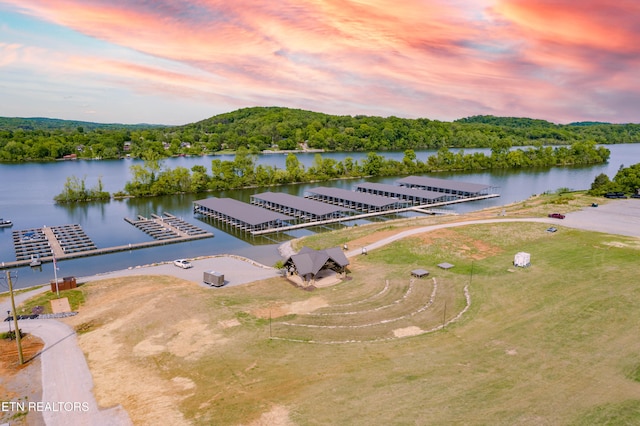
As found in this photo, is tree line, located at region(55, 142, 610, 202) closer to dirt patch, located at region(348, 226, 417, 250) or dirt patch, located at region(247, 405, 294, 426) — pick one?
dirt patch, located at region(348, 226, 417, 250)

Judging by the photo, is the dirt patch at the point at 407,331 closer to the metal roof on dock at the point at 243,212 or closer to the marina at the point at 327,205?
the metal roof on dock at the point at 243,212

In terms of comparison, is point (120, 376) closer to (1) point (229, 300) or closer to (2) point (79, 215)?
(1) point (229, 300)

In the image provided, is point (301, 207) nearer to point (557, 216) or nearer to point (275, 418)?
point (557, 216)

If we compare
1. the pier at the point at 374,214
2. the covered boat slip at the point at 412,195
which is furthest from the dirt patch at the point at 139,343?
the covered boat slip at the point at 412,195

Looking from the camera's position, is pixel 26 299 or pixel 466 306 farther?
pixel 26 299

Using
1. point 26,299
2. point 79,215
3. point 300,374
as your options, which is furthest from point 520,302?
point 79,215

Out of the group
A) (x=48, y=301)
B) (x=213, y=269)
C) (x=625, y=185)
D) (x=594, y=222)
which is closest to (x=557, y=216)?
(x=594, y=222)
